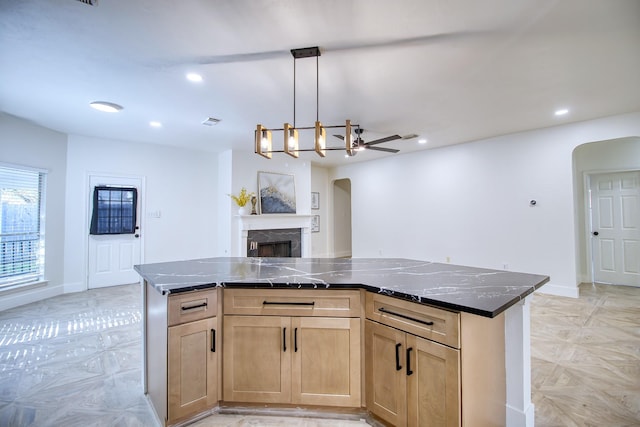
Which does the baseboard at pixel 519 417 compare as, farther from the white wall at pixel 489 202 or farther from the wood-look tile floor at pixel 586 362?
the white wall at pixel 489 202

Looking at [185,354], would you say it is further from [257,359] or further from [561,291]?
[561,291]

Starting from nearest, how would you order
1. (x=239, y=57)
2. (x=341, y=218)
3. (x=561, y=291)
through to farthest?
1. (x=239, y=57)
2. (x=561, y=291)
3. (x=341, y=218)

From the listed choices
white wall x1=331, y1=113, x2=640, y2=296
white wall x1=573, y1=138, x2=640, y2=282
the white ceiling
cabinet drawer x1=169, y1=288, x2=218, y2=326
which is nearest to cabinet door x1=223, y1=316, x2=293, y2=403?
cabinet drawer x1=169, y1=288, x2=218, y2=326

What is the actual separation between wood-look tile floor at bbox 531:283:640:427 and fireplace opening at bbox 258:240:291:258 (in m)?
4.46

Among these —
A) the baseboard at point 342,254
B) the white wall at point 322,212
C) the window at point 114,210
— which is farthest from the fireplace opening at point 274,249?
the window at point 114,210

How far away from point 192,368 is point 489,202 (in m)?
5.25

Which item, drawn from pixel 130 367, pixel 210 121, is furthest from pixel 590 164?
pixel 130 367

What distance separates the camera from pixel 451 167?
574 cm

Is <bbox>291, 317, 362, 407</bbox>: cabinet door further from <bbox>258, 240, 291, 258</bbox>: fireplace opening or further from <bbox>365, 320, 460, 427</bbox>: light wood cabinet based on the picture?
<bbox>258, 240, 291, 258</bbox>: fireplace opening

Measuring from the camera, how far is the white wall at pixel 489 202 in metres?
4.43

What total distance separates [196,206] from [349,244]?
4.65m

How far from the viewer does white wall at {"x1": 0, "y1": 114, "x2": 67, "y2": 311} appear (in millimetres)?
4086

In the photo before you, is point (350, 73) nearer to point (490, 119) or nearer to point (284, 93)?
point (284, 93)

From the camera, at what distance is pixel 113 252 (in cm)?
518
